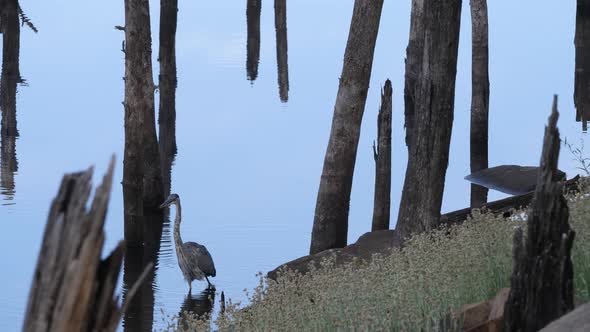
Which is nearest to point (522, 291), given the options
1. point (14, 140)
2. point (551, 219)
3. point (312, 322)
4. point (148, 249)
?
point (551, 219)

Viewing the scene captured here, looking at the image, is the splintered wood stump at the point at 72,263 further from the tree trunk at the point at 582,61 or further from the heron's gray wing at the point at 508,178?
the tree trunk at the point at 582,61

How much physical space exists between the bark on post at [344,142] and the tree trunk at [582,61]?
13520 millimetres

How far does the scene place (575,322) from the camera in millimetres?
5152

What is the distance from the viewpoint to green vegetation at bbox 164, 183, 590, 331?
639 centimetres

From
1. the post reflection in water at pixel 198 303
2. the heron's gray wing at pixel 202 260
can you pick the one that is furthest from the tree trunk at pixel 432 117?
the heron's gray wing at pixel 202 260

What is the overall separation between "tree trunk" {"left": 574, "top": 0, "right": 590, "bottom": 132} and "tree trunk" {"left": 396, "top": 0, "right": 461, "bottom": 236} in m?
15.5

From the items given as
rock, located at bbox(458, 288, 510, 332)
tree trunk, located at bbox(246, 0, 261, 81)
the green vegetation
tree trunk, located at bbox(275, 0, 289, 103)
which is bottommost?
rock, located at bbox(458, 288, 510, 332)

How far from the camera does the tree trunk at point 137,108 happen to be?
50.9 ft

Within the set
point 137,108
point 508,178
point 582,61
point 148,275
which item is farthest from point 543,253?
point 582,61

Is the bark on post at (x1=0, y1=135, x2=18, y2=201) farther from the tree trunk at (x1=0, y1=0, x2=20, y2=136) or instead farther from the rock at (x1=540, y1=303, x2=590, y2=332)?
the rock at (x1=540, y1=303, x2=590, y2=332)

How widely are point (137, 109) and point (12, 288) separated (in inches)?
142

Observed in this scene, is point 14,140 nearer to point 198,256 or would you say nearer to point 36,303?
point 198,256

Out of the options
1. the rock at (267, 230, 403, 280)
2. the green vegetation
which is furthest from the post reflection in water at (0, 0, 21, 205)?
the green vegetation

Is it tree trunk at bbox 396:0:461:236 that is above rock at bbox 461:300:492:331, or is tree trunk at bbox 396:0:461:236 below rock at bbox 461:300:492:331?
above
